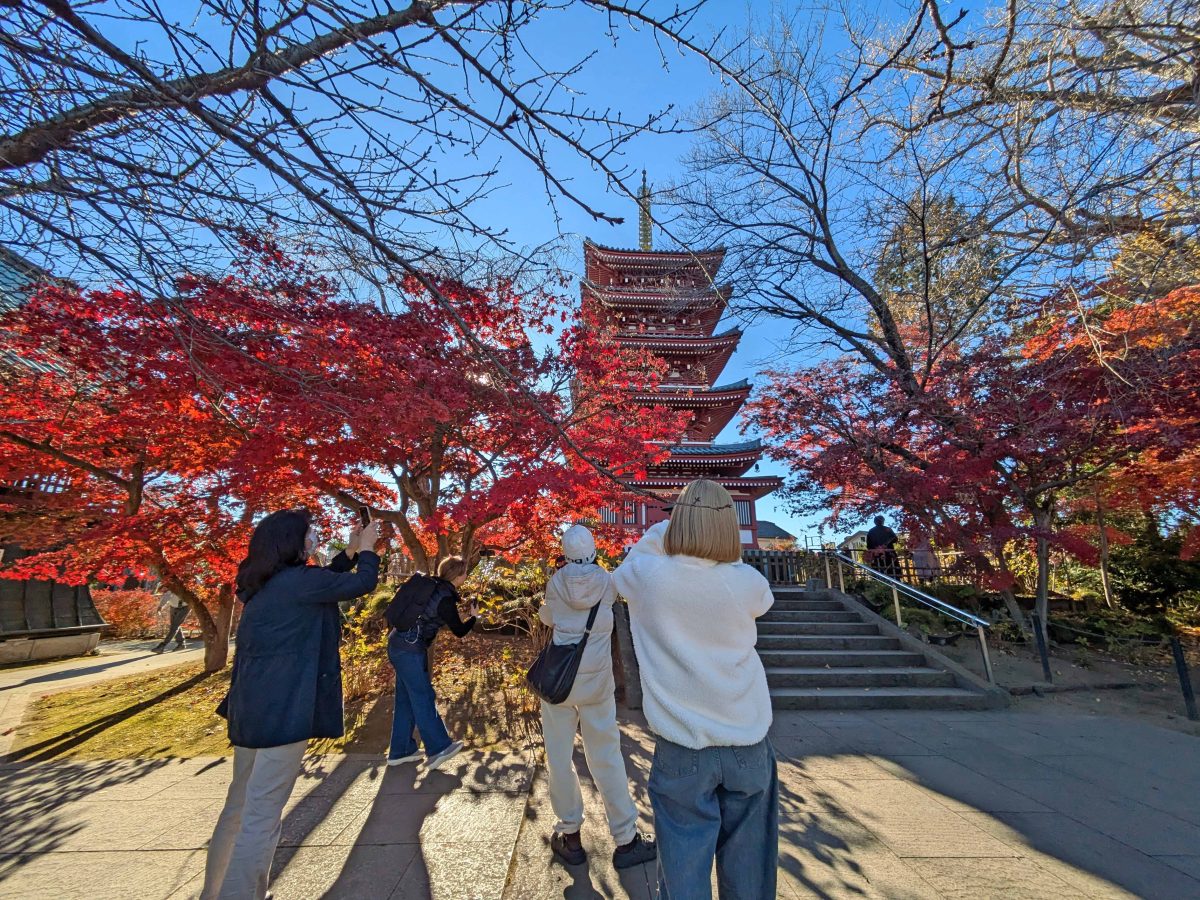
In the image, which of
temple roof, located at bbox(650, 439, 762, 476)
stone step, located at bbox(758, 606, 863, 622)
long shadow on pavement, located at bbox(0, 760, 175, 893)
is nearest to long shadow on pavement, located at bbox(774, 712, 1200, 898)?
stone step, located at bbox(758, 606, 863, 622)

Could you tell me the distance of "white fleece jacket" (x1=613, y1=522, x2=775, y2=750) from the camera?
54.9 inches

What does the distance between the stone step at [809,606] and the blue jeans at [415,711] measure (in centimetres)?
581

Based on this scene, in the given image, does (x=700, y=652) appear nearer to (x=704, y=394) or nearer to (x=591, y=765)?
(x=591, y=765)

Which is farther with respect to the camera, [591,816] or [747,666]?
[591,816]

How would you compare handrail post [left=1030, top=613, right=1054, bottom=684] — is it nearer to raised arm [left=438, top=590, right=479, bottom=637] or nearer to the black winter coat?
raised arm [left=438, top=590, right=479, bottom=637]

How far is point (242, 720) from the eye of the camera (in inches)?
73.5

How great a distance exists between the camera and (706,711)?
4.59ft

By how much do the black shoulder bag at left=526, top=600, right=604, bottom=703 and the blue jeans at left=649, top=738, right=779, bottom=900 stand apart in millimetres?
868

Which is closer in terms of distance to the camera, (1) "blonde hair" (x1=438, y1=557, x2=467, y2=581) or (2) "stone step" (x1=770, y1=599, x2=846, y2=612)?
(1) "blonde hair" (x1=438, y1=557, x2=467, y2=581)

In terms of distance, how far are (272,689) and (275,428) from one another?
10.8ft

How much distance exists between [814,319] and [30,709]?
11920mm

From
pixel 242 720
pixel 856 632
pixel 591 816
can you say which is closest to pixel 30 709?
pixel 242 720

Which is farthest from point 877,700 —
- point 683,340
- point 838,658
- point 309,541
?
point 683,340

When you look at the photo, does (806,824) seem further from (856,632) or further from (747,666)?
(856,632)
